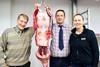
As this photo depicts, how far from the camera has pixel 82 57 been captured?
2.56m

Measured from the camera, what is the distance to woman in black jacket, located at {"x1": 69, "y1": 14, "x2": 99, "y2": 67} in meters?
2.55

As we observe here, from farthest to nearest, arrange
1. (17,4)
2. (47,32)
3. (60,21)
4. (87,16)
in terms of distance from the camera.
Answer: (17,4) < (87,16) < (60,21) < (47,32)

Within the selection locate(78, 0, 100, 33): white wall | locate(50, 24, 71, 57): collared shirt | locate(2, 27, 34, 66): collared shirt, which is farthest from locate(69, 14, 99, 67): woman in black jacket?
locate(78, 0, 100, 33): white wall

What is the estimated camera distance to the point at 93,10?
13.1 feet

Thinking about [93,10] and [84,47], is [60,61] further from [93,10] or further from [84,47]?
[93,10]

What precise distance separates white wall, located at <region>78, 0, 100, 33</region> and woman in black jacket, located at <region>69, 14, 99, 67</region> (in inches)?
53.9

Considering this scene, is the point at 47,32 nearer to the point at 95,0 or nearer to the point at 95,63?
the point at 95,63

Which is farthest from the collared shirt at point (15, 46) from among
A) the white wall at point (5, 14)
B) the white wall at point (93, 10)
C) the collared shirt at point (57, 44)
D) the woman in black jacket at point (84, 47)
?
the white wall at point (93, 10)

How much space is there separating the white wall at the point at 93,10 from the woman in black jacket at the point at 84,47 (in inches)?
53.9

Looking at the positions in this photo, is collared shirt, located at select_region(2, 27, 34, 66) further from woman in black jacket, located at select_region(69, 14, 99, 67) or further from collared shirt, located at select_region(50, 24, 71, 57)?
woman in black jacket, located at select_region(69, 14, 99, 67)

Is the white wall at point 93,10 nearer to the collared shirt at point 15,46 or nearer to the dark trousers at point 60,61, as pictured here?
the dark trousers at point 60,61

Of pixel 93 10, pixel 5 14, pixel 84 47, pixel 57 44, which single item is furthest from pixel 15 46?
pixel 93 10

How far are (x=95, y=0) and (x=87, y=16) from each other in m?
0.64

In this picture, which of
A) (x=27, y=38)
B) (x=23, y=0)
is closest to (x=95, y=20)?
(x=23, y=0)
